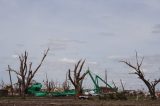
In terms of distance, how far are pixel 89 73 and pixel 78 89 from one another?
9772 mm

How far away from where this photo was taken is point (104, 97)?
143 ft

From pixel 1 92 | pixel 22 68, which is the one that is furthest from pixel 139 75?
pixel 1 92

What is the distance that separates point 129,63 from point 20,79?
14200mm

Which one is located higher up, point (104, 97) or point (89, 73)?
point (89, 73)

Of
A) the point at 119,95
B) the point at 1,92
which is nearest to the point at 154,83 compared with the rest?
the point at 119,95

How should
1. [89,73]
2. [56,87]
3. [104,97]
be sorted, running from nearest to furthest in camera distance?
[104,97] → [89,73] → [56,87]

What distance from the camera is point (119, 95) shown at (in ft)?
144

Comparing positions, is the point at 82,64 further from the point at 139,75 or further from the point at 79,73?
the point at 139,75

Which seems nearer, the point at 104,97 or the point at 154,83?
the point at 104,97

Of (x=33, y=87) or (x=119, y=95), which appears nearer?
(x=119, y=95)

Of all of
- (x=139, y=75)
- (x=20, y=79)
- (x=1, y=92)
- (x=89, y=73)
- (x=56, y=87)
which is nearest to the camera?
(x=139, y=75)

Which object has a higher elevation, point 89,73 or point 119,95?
point 89,73

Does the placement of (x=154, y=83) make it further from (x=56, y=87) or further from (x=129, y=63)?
(x=56, y=87)

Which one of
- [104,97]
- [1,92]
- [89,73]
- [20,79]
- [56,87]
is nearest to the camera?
[104,97]
